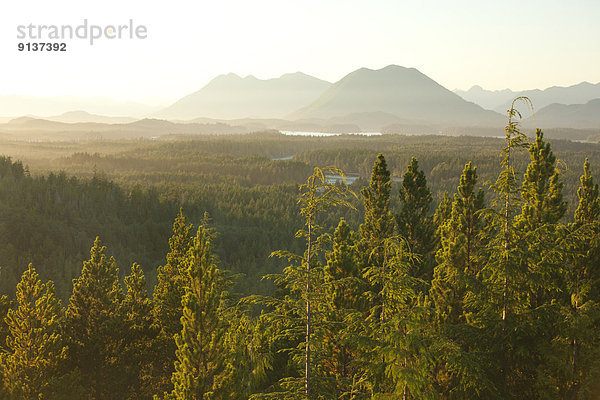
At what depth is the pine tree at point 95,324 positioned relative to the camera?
39.7 m

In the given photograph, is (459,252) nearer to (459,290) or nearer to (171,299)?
(459,290)

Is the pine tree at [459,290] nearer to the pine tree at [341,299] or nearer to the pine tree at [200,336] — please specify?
the pine tree at [341,299]

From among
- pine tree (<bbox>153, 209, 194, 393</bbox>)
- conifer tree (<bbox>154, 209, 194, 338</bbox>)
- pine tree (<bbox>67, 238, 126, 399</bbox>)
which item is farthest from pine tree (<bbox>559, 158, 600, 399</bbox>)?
pine tree (<bbox>67, 238, 126, 399</bbox>)

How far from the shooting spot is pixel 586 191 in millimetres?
29438

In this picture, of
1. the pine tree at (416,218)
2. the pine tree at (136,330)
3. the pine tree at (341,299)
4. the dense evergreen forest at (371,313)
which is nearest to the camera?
the dense evergreen forest at (371,313)

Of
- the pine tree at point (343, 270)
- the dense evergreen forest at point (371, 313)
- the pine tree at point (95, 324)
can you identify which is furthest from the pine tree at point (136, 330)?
the pine tree at point (343, 270)

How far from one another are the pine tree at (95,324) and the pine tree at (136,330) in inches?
31.6

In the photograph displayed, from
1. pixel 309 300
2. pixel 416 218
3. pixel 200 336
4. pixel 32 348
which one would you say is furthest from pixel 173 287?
pixel 309 300

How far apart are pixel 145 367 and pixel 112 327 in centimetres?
1118

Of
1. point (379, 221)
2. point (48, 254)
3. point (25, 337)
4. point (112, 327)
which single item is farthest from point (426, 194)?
point (48, 254)

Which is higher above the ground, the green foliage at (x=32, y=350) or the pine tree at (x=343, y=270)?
the pine tree at (x=343, y=270)

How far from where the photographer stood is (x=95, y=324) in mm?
40188

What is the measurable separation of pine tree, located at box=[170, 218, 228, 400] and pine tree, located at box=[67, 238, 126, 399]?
1618 cm

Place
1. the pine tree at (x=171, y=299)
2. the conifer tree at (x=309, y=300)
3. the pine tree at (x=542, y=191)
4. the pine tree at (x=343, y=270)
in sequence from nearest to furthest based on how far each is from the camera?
the conifer tree at (x=309, y=300) < the pine tree at (x=542, y=191) < the pine tree at (x=343, y=270) < the pine tree at (x=171, y=299)
